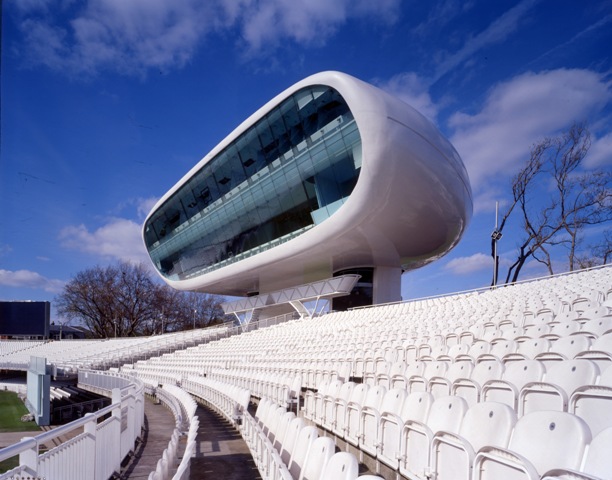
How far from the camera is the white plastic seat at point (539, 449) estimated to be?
236cm

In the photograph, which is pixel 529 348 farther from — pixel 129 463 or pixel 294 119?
pixel 294 119

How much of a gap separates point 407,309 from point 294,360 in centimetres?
641

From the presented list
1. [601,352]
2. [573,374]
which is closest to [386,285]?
[601,352]

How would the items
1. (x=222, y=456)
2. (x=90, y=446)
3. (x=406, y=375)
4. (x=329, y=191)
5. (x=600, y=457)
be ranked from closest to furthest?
(x=600, y=457) → (x=90, y=446) → (x=406, y=375) → (x=222, y=456) → (x=329, y=191)

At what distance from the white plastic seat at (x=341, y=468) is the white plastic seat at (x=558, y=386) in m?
1.84

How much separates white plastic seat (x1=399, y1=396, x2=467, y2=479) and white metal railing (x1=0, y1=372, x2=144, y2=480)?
2592mm

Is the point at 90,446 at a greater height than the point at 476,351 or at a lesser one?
lesser

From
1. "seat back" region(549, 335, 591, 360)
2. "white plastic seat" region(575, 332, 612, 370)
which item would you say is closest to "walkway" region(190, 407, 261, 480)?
"seat back" region(549, 335, 591, 360)

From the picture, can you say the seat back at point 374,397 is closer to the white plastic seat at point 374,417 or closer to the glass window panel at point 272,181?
the white plastic seat at point 374,417

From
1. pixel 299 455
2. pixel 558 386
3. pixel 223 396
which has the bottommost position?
pixel 223 396

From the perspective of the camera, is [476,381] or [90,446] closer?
[476,381]

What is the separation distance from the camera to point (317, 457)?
2924mm

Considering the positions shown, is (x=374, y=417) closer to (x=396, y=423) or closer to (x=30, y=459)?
(x=396, y=423)

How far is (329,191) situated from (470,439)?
831 inches
